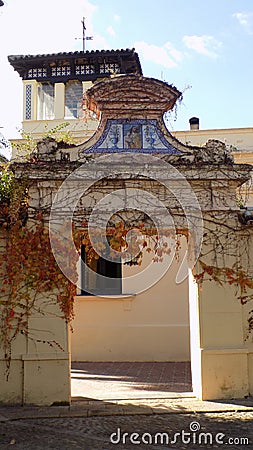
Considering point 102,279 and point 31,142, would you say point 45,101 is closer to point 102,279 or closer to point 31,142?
point 102,279

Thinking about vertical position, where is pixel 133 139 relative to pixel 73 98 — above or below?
below

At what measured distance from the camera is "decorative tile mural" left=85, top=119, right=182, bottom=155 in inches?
319

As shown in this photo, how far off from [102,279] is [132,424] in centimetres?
758

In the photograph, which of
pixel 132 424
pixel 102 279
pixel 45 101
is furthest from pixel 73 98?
pixel 132 424

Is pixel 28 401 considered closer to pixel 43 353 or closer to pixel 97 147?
pixel 43 353

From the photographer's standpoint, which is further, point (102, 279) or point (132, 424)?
point (102, 279)

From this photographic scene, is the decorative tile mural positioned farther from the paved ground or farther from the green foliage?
the paved ground

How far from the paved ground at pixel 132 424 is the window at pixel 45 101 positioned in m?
14.0

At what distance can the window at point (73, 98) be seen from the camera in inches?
790

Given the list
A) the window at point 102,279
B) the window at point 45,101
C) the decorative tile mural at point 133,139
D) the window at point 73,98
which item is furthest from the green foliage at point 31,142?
the window at point 45,101

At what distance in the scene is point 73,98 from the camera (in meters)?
20.2

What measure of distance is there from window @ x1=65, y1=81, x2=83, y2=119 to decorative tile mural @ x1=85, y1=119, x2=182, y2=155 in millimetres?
11983

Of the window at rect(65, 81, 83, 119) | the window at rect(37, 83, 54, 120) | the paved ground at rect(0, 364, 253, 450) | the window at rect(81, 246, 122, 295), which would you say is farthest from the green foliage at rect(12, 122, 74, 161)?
the window at rect(37, 83, 54, 120)

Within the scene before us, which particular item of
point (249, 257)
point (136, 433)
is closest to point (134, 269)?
point (249, 257)
